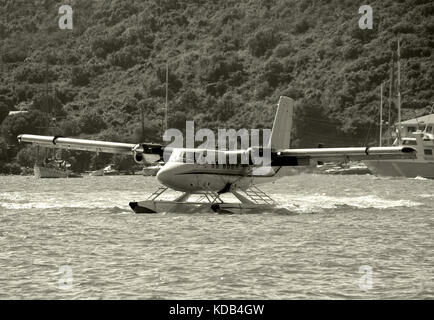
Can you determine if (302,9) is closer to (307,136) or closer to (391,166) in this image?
(307,136)

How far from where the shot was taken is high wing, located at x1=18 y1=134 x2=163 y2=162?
35000 millimetres

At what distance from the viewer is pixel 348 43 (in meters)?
172

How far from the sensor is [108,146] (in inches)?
1437

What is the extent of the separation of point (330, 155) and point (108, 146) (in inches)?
398

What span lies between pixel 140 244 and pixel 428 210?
1967cm

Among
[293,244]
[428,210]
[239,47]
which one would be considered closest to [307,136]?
[239,47]

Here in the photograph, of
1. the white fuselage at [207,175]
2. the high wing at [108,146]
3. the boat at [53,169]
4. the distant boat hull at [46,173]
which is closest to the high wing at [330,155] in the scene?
the white fuselage at [207,175]

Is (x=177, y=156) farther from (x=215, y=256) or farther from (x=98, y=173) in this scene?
(x=98, y=173)

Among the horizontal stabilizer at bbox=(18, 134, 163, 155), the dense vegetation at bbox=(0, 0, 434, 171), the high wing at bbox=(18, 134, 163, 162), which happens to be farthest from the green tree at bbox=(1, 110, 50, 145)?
the high wing at bbox=(18, 134, 163, 162)

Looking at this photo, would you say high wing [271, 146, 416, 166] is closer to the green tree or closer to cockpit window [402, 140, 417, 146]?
cockpit window [402, 140, 417, 146]

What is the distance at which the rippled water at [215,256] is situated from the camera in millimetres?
16750

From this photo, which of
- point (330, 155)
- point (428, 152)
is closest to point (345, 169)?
point (428, 152)

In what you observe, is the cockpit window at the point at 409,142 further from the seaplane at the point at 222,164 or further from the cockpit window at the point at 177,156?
the cockpit window at the point at 177,156

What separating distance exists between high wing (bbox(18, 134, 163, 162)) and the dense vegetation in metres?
86.2
